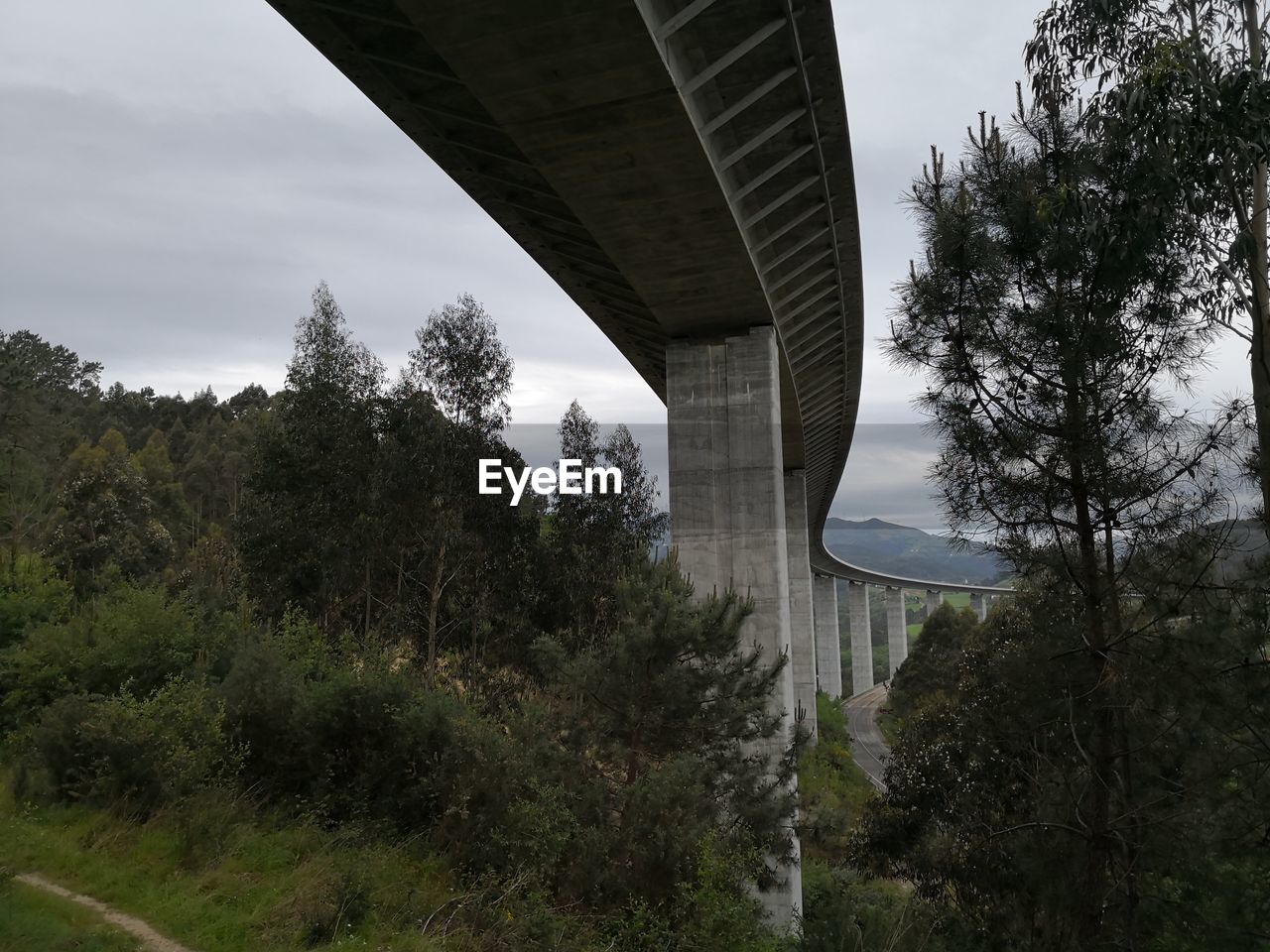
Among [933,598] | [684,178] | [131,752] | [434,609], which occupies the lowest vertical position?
[933,598]

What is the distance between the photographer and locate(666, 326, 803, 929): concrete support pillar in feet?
47.7

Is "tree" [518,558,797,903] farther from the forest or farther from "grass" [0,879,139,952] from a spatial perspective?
"grass" [0,879,139,952]

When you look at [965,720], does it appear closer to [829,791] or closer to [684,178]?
[684,178]

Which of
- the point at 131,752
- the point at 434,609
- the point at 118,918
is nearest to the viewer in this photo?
the point at 118,918

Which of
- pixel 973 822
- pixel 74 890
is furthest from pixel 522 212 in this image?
pixel 973 822

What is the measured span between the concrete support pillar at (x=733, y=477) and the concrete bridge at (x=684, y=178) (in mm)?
36

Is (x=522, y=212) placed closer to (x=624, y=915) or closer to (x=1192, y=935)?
(x=624, y=915)

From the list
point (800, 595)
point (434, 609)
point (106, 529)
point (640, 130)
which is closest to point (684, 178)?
point (640, 130)

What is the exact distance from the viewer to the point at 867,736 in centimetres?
4869

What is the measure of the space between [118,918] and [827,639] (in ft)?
190

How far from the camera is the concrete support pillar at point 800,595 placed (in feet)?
111

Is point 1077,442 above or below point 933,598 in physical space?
above

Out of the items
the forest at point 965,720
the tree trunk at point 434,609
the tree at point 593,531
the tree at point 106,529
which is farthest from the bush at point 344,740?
the tree at point 106,529

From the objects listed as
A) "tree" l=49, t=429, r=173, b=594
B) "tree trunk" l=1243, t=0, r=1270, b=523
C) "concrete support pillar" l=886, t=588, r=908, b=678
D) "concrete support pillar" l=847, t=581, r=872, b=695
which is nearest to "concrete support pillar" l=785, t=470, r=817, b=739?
"tree" l=49, t=429, r=173, b=594
